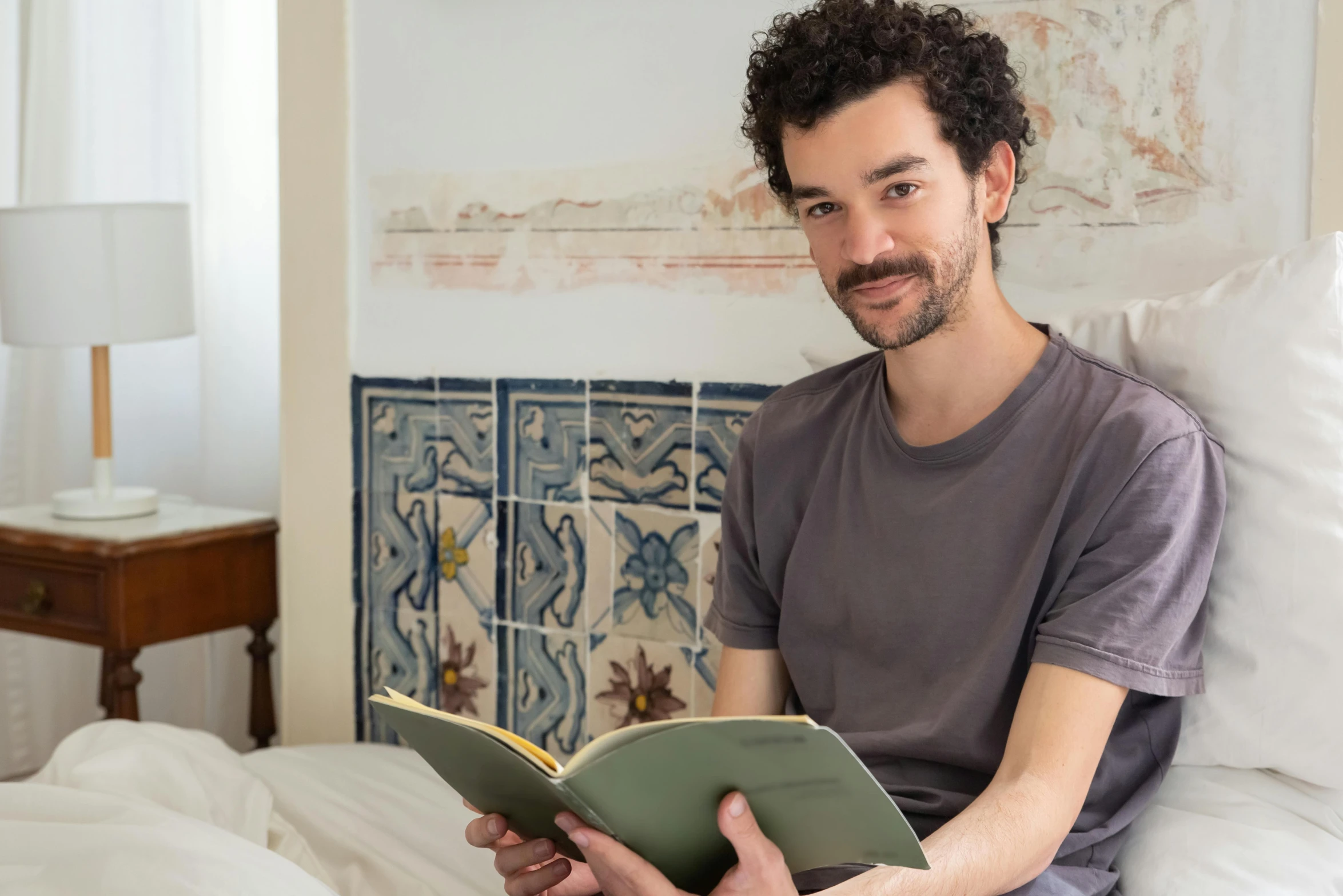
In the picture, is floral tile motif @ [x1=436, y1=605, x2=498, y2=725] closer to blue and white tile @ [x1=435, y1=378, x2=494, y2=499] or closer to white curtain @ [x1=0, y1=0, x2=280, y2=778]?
blue and white tile @ [x1=435, y1=378, x2=494, y2=499]

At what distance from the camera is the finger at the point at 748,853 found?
0.79 m

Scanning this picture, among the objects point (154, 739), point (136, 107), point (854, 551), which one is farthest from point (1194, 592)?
point (136, 107)

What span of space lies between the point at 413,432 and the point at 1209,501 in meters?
1.20

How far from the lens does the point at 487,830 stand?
3.21ft

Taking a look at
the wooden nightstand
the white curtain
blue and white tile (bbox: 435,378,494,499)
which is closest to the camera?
blue and white tile (bbox: 435,378,494,499)

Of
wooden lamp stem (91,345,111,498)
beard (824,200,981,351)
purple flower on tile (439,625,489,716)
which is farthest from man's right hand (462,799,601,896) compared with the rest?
wooden lamp stem (91,345,111,498)

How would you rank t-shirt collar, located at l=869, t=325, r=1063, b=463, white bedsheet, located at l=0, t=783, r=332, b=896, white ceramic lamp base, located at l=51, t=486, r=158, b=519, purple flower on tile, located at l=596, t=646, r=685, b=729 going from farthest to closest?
white ceramic lamp base, located at l=51, t=486, r=158, b=519, purple flower on tile, located at l=596, t=646, r=685, b=729, t-shirt collar, located at l=869, t=325, r=1063, b=463, white bedsheet, located at l=0, t=783, r=332, b=896

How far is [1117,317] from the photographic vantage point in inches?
47.9

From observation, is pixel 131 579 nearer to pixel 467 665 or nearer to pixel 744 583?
pixel 467 665

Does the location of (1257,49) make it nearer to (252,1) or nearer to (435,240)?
(435,240)

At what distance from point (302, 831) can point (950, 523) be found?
0.83 meters

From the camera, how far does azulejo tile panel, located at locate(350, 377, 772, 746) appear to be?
1.66 meters

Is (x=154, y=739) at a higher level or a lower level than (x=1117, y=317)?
lower

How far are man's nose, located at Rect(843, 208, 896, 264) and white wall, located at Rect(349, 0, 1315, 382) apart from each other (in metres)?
0.40
